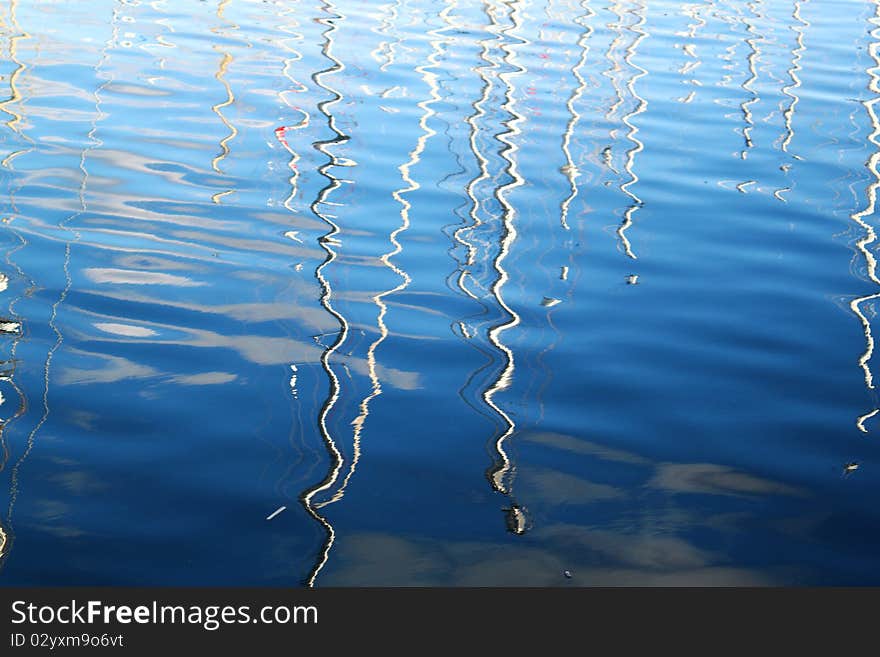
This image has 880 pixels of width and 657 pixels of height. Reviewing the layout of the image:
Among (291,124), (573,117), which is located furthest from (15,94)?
(573,117)

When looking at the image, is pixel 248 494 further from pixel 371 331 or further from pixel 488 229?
pixel 488 229

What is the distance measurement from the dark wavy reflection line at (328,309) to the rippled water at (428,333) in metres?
0.02

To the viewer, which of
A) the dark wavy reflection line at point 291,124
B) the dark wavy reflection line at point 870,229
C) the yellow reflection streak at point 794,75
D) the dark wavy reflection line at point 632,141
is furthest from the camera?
the yellow reflection streak at point 794,75

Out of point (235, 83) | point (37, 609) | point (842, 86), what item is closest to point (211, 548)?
point (37, 609)

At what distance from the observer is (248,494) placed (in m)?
4.41

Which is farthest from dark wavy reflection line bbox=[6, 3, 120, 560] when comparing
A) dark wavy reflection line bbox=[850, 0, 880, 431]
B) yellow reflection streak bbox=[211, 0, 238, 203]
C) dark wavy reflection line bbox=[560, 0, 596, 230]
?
dark wavy reflection line bbox=[850, 0, 880, 431]

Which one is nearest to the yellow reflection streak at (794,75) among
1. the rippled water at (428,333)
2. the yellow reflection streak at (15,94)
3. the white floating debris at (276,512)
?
the rippled water at (428,333)

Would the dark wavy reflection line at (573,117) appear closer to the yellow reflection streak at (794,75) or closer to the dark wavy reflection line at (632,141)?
the dark wavy reflection line at (632,141)

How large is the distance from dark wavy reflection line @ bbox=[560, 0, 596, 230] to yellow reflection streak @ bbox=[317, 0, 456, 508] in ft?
3.31

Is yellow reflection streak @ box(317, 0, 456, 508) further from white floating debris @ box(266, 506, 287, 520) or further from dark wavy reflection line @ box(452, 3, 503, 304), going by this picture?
dark wavy reflection line @ box(452, 3, 503, 304)

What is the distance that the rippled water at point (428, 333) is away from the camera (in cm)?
426

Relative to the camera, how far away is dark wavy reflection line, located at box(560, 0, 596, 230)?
8.34 meters

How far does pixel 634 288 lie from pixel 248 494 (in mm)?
2924

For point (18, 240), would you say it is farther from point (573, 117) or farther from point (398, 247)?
point (573, 117)
